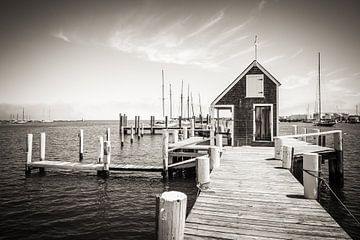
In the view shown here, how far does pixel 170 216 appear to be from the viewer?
3502mm

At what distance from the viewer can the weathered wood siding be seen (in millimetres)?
16688

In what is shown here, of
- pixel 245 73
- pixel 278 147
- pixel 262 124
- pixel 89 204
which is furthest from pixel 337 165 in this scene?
pixel 89 204

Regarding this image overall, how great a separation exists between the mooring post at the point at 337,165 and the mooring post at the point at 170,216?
1298cm

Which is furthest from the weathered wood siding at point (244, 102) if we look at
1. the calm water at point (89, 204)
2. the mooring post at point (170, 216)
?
the mooring post at point (170, 216)

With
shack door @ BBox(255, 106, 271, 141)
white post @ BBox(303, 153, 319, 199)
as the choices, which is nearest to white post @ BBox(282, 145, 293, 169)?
white post @ BBox(303, 153, 319, 199)

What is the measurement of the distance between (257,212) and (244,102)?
495 inches

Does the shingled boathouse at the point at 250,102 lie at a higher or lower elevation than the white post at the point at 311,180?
higher

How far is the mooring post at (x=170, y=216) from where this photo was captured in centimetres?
347

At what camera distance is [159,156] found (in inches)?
1008

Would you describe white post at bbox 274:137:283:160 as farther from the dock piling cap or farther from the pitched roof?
the dock piling cap

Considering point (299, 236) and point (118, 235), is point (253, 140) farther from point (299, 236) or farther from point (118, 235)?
point (299, 236)

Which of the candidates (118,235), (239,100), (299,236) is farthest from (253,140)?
(299,236)

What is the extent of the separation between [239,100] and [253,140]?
3.07 metres

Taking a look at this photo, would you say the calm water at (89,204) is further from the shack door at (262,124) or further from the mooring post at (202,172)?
the shack door at (262,124)
